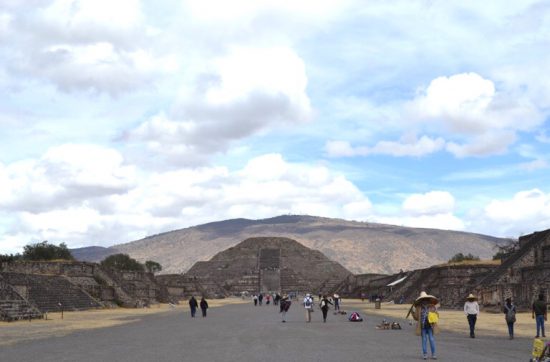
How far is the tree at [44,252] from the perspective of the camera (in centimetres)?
8097

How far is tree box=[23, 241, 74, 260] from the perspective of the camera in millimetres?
80969

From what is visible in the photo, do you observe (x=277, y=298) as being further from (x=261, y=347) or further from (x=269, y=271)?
(x=261, y=347)

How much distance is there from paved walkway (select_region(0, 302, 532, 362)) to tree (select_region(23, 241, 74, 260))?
56.7 metres

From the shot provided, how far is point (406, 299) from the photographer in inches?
2630

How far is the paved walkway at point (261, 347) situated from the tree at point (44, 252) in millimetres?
56746

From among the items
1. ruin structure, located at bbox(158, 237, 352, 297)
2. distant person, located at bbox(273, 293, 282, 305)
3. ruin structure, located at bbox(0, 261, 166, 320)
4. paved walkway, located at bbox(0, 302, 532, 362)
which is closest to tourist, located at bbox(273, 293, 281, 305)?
distant person, located at bbox(273, 293, 282, 305)

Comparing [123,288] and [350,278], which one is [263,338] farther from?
[350,278]

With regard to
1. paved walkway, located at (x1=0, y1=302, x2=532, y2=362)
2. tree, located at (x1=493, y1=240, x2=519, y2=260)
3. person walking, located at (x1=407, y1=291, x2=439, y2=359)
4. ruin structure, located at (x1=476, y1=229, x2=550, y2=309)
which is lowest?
paved walkway, located at (x1=0, y1=302, x2=532, y2=362)

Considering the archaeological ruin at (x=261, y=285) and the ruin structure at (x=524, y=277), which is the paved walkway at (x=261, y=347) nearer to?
the archaeological ruin at (x=261, y=285)

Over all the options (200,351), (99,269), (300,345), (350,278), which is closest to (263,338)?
(300,345)

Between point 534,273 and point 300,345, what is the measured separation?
27.4 metres

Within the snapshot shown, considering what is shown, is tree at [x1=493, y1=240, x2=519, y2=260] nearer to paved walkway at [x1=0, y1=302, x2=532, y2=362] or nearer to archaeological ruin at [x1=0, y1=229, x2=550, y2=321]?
archaeological ruin at [x1=0, y1=229, x2=550, y2=321]

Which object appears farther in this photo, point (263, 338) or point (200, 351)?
point (263, 338)

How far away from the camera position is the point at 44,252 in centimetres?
8256
